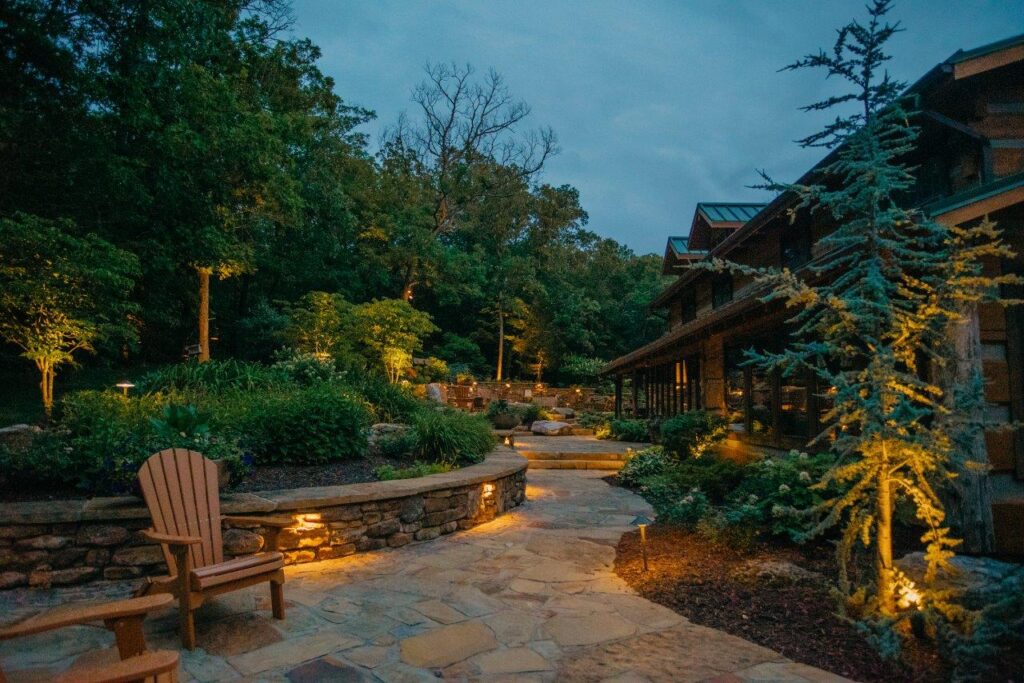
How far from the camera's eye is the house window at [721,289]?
11.9 metres

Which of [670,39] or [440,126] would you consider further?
[670,39]

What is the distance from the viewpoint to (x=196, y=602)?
2904mm

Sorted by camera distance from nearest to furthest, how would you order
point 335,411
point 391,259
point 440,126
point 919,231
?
point 919,231, point 335,411, point 391,259, point 440,126

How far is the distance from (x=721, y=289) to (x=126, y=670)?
488 inches

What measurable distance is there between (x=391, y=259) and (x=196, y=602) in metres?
20.6

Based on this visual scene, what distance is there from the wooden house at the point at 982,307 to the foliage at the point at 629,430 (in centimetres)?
133

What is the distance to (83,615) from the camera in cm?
175

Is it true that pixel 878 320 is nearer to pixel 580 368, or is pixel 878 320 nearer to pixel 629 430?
pixel 629 430

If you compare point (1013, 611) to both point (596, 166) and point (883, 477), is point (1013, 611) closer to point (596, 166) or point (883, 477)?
point (883, 477)

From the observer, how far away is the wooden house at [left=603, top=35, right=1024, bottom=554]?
4.71 metres

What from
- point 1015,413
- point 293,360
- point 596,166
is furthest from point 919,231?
point 596,166

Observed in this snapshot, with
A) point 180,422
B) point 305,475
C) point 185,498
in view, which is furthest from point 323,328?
point 185,498

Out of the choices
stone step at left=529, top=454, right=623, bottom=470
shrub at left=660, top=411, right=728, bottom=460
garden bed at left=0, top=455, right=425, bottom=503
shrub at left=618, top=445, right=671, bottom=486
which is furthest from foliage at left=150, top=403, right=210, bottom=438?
shrub at left=660, top=411, right=728, bottom=460

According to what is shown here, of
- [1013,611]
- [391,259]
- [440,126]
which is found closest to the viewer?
[1013,611]
